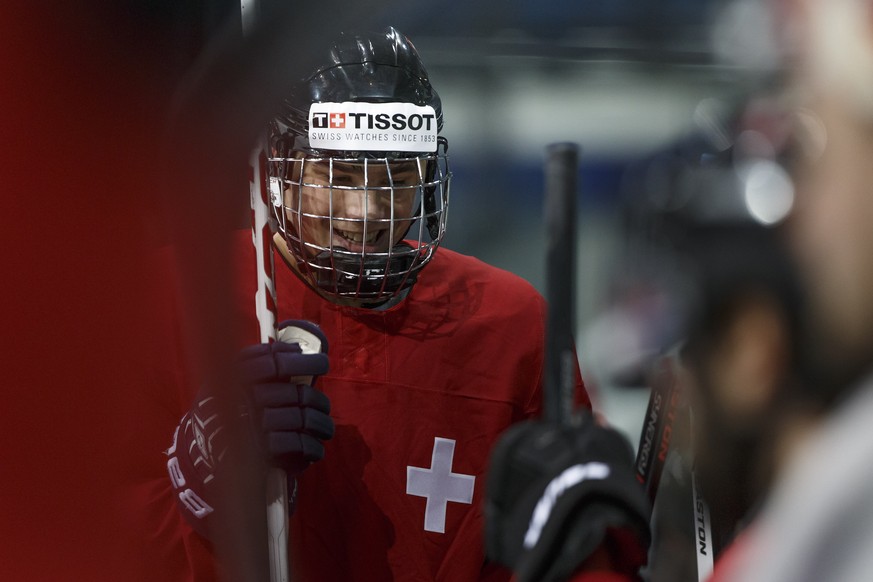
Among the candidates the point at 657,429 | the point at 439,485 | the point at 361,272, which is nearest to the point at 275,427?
the point at 361,272

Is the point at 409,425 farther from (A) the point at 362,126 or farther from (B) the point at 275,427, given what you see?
(A) the point at 362,126

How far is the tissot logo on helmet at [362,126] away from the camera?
1.59 m

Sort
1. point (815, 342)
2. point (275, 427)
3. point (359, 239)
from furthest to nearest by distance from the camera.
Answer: point (359, 239) → point (275, 427) → point (815, 342)

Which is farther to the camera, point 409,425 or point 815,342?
point 409,425

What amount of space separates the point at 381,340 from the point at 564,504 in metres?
0.74

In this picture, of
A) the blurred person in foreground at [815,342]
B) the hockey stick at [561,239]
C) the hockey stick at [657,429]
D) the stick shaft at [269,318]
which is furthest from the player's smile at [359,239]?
the blurred person in foreground at [815,342]

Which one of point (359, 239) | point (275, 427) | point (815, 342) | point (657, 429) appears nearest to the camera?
point (815, 342)

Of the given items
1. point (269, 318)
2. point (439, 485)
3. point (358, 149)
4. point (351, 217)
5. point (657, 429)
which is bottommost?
point (439, 485)

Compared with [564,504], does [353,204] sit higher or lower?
higher

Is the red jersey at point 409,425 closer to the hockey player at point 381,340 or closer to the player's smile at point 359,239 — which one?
the hockey player at point 381,340

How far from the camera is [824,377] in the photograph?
2.82 ft

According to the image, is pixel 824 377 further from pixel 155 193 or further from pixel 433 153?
pixel 433 153

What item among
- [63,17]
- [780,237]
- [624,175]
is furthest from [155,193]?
[624,175]

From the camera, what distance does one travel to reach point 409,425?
5.77 feet
